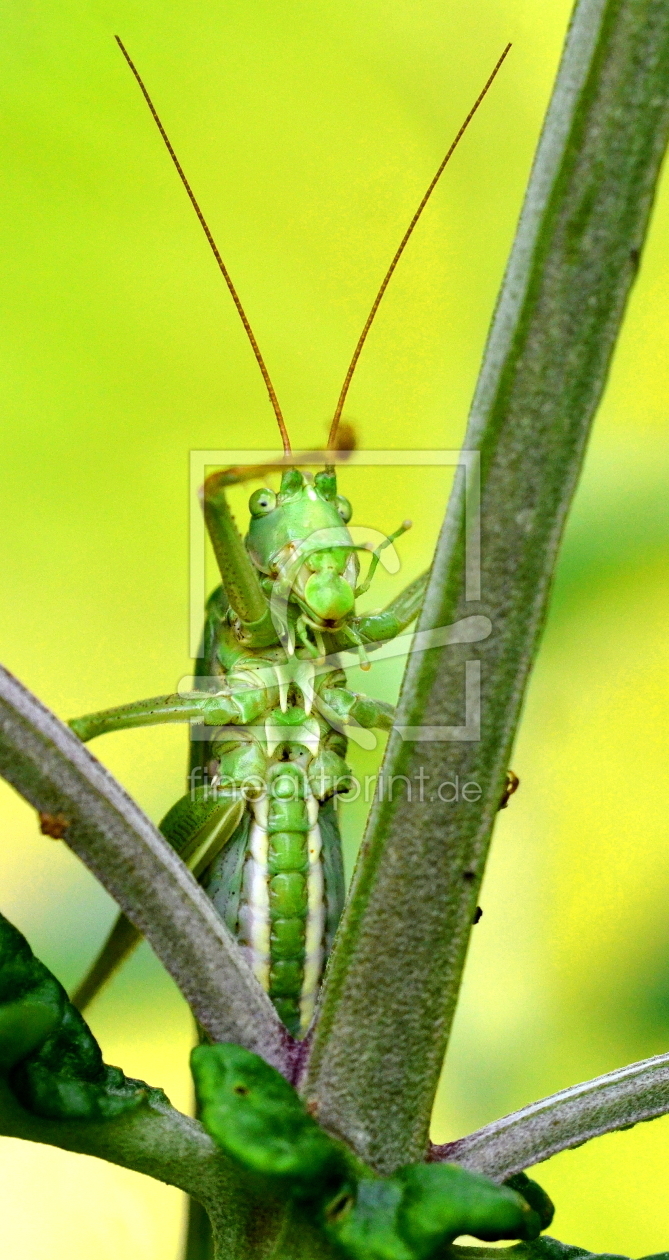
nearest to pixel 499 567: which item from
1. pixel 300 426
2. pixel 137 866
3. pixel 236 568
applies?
pixel 137 866

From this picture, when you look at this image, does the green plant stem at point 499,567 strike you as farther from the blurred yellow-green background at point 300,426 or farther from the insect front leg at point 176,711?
the blurred yellow-green background at point 300,426

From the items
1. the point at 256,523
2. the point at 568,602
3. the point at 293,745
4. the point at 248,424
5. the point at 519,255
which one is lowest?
the point at 519,255

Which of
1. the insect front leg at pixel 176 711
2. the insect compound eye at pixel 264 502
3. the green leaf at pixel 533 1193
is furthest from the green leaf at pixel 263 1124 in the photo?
the insect compound eye at pixel 264 502

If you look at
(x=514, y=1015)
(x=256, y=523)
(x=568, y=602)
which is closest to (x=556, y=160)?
(x=256, y=523)

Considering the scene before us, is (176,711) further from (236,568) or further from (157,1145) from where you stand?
(157,1145)

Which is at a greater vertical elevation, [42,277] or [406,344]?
[406,344]

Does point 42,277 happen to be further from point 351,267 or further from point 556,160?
point 556,160
